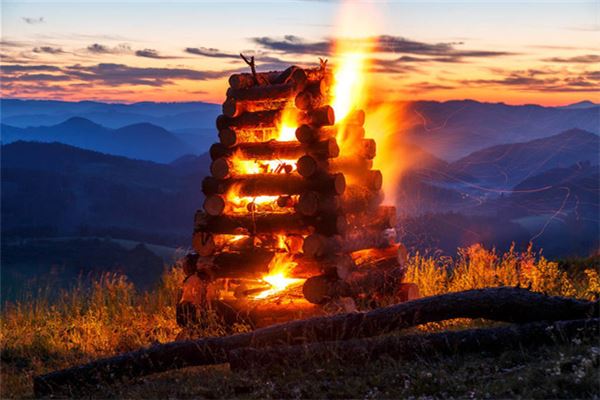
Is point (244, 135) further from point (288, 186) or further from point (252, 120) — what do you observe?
point (288, 186)

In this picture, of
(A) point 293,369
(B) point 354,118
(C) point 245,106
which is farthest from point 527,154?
(A) point 293,369

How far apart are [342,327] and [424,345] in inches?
40.6

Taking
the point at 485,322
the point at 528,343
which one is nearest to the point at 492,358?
the point at 528,343

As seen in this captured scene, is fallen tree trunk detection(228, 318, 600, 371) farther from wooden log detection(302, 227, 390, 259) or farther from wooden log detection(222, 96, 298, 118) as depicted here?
wooden log detection(222, 96, 298, 118)

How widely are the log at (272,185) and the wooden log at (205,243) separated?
744mm

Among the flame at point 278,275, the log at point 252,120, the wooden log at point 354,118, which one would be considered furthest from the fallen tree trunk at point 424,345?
the wooden log at point 354,118

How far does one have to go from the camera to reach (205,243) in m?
13.5

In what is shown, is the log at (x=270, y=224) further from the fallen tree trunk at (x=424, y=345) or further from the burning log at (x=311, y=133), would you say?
the fallen tree trunk at (x=424, y=345)

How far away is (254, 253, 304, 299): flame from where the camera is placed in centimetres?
1290

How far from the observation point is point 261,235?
13.4 m

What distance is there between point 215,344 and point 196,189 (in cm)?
11134

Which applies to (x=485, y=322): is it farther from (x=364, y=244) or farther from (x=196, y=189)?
(x=196, y=189)

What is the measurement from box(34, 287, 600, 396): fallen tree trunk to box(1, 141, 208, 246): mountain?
241ft

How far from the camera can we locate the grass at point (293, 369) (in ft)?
25.5
